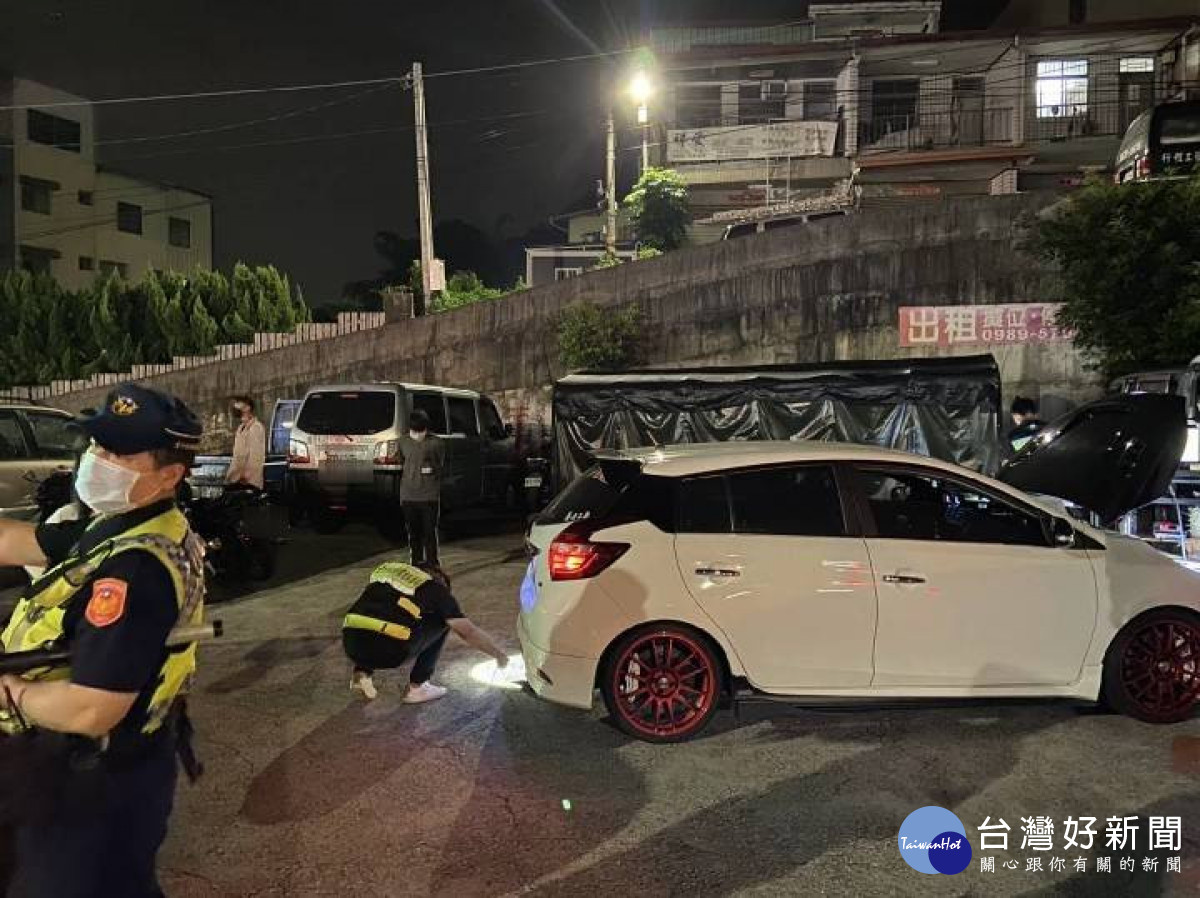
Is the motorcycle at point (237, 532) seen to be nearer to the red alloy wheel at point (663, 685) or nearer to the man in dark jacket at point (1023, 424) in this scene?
the red alloy wheel at point (663, 685)

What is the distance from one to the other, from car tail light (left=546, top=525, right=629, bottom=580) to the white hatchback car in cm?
1

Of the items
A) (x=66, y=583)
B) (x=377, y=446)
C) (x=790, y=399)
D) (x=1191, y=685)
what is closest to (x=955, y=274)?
(x=790, y=399)

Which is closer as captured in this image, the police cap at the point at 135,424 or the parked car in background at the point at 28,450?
the police cap at the point at 135,424

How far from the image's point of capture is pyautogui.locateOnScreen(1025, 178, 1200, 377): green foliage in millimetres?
11531

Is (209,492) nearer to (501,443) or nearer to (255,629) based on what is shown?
(255,629)

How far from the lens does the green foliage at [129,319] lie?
2464cm

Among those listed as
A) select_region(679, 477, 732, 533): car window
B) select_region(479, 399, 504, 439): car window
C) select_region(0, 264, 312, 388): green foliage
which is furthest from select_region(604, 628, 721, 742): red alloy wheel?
select_region(0, 264, 312, 388): green foliage

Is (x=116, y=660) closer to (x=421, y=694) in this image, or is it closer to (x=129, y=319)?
(x=421, y=694)

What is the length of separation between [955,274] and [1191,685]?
11.0m

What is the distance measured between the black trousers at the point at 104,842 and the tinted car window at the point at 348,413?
9.27 meters

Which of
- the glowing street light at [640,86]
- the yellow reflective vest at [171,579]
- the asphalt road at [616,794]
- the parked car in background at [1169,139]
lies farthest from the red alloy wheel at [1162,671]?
the glowing street light at [640,86]

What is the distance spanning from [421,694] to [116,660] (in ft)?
11.9

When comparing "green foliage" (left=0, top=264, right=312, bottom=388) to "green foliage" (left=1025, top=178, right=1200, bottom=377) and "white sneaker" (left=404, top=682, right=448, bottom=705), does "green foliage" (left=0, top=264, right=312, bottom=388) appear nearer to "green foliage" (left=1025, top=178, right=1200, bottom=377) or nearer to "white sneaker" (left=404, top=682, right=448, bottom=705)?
"green foliage" (left=1025, top=178, right=1200, bottom=377)

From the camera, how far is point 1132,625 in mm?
4750
